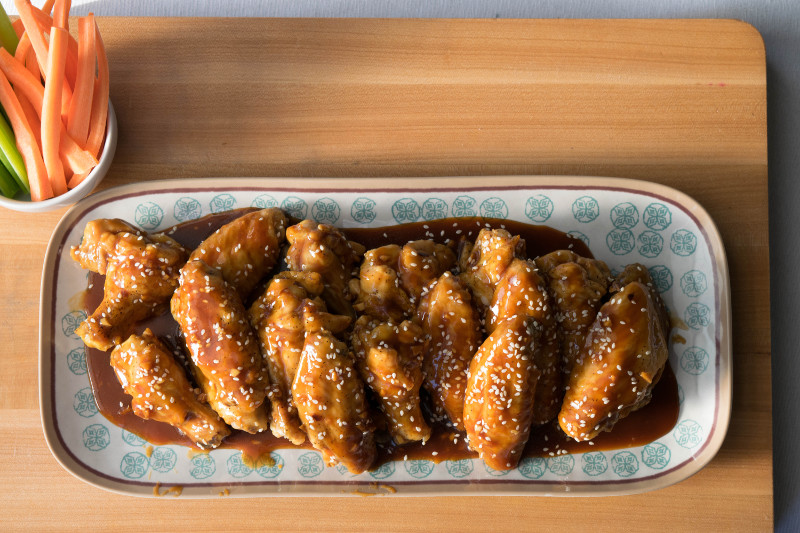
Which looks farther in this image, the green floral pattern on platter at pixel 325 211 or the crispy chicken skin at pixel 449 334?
the green floral pattern on platter at pixel 325 211

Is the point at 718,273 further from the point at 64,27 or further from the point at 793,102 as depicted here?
the point at 64,27

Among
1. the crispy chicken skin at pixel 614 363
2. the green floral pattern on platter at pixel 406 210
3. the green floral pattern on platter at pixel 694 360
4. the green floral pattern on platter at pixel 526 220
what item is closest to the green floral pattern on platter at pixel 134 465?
the green floral pattern on platter at pixel 526 220

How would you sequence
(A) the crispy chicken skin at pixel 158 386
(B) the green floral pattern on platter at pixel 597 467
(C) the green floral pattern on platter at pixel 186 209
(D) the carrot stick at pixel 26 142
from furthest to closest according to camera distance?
(C) the green floral pattern on platter at pixel 186 209 < (B) the green floral pattern on platter at pixel 597 467 < (D) the carrot stick at pixel 26 142 < (A) the crispy chicken skin at pixel 158 386

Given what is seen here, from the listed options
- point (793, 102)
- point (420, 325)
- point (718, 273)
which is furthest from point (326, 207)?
point (793, 102)

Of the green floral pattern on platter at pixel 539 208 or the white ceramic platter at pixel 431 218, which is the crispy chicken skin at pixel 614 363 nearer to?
the white ceramic platter at pixel 431 218

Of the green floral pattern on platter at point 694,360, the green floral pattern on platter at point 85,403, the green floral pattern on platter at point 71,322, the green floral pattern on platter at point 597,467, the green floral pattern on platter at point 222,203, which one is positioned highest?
the green floral pattern on platter at point 222,203

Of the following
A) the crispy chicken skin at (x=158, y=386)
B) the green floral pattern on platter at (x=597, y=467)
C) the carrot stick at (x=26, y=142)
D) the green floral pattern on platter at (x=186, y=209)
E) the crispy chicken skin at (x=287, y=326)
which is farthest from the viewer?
the green floral pattern on platter at (x=186, y=209)

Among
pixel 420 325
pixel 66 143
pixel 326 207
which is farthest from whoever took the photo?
pixel 326 207

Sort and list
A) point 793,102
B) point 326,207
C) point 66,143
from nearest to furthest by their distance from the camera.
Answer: point 66,143
point 326,207
point 793,102
